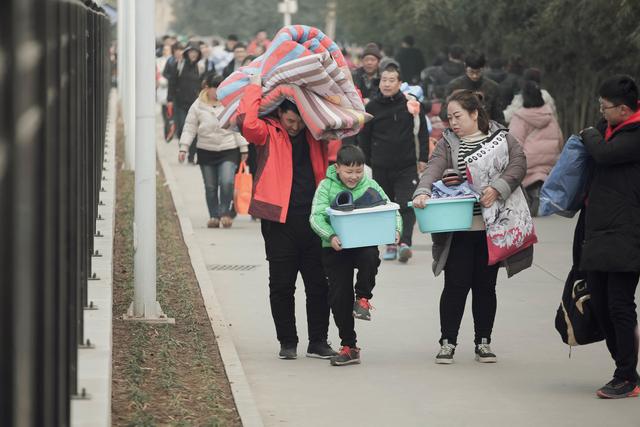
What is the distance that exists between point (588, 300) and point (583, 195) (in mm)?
554

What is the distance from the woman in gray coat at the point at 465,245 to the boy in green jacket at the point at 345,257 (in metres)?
0.36

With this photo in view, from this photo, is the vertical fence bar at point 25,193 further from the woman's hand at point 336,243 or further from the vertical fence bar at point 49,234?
the woman's hand at point 336,243

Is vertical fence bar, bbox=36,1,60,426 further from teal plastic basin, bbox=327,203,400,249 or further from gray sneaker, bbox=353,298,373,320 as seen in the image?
gray sneaker, bbox=353,298,373,320

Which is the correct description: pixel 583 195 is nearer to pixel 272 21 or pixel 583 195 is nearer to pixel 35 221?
pixel 35 221

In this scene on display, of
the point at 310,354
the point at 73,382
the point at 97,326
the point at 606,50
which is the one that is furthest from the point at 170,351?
the point at 606,50

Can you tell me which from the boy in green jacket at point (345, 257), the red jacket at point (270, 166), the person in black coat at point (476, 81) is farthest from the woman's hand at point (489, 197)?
the person in black coat at point (476, 81)

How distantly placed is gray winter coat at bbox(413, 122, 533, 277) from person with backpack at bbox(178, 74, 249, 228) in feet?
21.6

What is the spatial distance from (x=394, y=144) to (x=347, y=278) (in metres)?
4.49

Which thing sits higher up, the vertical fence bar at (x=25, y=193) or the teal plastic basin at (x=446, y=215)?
the vertical fence bar at (x=25, y=193)

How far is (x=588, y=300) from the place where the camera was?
7535 mm

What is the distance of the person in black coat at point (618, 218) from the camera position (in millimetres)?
7195

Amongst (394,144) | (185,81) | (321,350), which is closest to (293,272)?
(321,350)

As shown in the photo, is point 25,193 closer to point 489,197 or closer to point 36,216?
point 36,216

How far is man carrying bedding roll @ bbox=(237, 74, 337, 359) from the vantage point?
8062 millimetres
